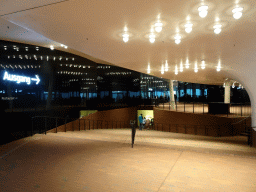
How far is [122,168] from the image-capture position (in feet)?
18.6

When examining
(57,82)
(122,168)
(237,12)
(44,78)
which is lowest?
(122,168)

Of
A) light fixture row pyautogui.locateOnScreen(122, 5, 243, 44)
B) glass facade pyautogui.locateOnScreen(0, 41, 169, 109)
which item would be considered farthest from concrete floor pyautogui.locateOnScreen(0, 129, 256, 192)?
glass facade pyautogui.locateOnScreen(0, 41, 169, 109)

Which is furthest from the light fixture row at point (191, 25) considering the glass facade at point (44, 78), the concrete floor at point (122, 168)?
the glass facade at point (44, 78)

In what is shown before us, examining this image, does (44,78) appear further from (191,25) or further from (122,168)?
(191,25)

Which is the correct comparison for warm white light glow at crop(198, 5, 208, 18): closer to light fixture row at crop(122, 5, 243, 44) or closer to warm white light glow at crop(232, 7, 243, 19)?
light fixture row at crop(122, 5, 243, 44)

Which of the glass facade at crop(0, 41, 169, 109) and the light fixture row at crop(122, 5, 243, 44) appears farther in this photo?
the glass facade at crop(0, 41, 169, 109)

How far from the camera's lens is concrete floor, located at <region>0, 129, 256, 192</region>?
461 centimetres

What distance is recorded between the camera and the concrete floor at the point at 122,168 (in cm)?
461

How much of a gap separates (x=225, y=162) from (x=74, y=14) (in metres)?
6.05

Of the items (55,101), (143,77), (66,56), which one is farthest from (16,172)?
(143,77)

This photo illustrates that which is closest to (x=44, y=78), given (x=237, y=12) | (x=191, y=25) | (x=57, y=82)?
(x=57, y=82)

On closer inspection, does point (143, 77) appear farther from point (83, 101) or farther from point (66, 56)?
point (66, 56)

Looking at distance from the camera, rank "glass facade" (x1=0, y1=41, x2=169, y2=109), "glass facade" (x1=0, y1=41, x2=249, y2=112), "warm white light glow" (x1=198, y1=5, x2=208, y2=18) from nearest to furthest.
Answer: "warm white light glow" (x1=198, y1=5, x2=208, y2=18) < "glass facade" (x1=0, y1=41, x2=169, y2=109) < "glass facade" (x1=0, y1=41, x2=249, y2=112)

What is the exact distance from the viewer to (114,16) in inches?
201
